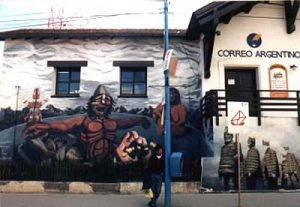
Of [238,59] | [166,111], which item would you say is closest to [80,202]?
[166,111]

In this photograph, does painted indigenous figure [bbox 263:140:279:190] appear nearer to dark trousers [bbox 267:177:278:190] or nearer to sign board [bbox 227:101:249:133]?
dark trousers [bbox 267:177:278:190]

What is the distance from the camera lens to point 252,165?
576 inches

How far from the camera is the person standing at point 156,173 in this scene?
1115cm

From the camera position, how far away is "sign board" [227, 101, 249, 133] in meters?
10.5

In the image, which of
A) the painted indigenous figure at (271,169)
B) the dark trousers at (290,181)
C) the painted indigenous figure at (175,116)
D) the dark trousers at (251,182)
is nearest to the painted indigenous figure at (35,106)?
the painted indigenous figure at (175,116)

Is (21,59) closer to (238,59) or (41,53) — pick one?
(41,53)

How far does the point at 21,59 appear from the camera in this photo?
56.4 ft

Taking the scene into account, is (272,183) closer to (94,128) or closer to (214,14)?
(214,14)

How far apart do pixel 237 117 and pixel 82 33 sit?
28.7ft

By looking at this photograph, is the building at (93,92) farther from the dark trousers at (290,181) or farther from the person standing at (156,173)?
the person standing at (156,173)

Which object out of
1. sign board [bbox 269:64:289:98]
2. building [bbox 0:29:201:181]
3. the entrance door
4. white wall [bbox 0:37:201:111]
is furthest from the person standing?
sign board [bbox 269:64:289:98]

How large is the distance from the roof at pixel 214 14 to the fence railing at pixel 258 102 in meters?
2.42

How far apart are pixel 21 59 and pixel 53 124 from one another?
3.09 m

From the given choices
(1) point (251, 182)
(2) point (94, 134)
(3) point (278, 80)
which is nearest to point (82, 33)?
(2) point (94, 134)
